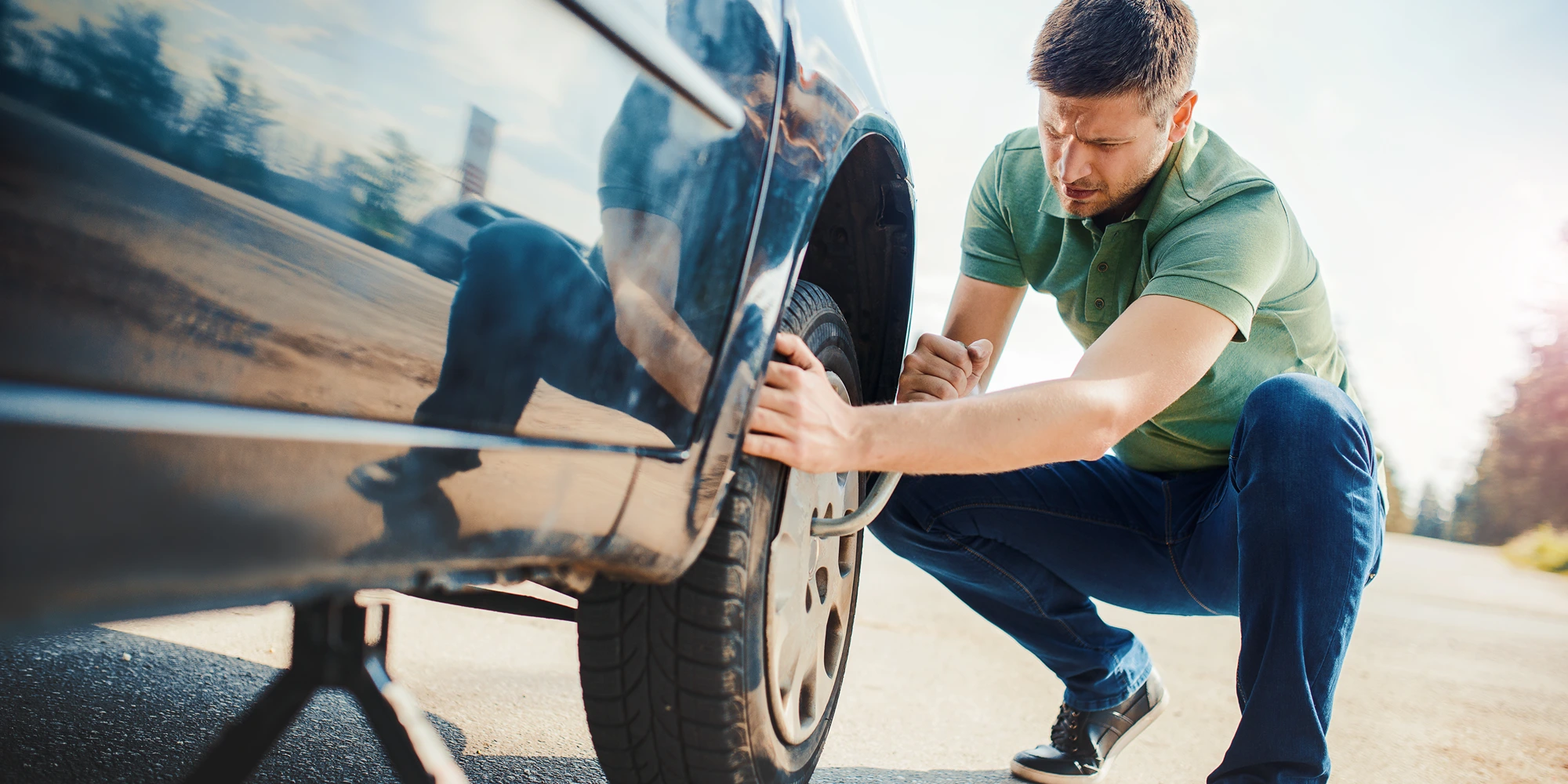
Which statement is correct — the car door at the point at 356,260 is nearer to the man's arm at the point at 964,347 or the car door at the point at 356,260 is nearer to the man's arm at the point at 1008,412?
the man's arm at the point at 1008,412

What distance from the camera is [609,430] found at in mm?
843

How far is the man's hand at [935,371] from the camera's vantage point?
5.36ft

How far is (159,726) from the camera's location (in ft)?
4.65

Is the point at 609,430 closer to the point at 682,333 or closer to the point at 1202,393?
the point at 682,333

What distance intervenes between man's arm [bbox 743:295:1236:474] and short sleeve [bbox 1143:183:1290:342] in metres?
0.03

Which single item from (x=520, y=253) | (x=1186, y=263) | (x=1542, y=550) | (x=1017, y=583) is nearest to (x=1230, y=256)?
(x=1186, y=263)

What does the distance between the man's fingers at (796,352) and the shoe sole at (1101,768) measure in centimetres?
103

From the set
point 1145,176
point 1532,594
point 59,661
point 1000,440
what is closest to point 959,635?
point 1145,176

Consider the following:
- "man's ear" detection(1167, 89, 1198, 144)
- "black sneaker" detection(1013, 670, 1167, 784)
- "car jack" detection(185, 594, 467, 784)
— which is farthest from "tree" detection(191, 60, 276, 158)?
"black sneaker" detection(1013, 670, 1167, 784)

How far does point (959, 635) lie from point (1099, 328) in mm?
A: 1676

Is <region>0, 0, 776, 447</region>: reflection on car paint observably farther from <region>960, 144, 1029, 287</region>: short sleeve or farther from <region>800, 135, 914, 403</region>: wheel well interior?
<region>960, 144, 1029, 287</region>: short sleeve

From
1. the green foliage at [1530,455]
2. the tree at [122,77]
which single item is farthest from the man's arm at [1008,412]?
the green foliage at [1530,455]

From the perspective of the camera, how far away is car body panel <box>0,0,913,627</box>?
1.57 ft

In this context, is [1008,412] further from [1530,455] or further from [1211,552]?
[1530,455]
